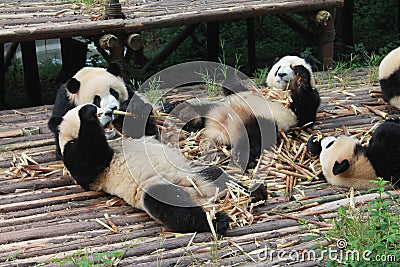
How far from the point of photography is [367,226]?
3141mm

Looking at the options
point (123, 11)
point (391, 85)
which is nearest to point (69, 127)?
point (391, 85)

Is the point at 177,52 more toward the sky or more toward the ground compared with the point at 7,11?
more toward the ground

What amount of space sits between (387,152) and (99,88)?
1.81 m

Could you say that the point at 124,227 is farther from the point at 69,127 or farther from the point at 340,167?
the point at 340,167

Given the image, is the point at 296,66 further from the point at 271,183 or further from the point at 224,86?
the point at 271,183

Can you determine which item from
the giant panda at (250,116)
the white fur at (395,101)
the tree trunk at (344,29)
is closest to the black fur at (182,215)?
the giant panda at (250,116)

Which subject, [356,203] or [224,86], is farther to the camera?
[224,86]

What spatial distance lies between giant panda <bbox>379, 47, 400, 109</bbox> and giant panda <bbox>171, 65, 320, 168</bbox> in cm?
72

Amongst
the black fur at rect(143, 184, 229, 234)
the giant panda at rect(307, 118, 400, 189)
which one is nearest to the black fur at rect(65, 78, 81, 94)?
the black fur at rect(143, 184, 229, 234)

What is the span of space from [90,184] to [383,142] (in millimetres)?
1709

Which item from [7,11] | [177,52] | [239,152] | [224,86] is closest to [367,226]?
[239,152]

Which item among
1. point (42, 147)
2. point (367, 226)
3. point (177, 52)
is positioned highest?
point (367, 226)

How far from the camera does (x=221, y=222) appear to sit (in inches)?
135

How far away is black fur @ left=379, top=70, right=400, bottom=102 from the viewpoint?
5115 millimetres
